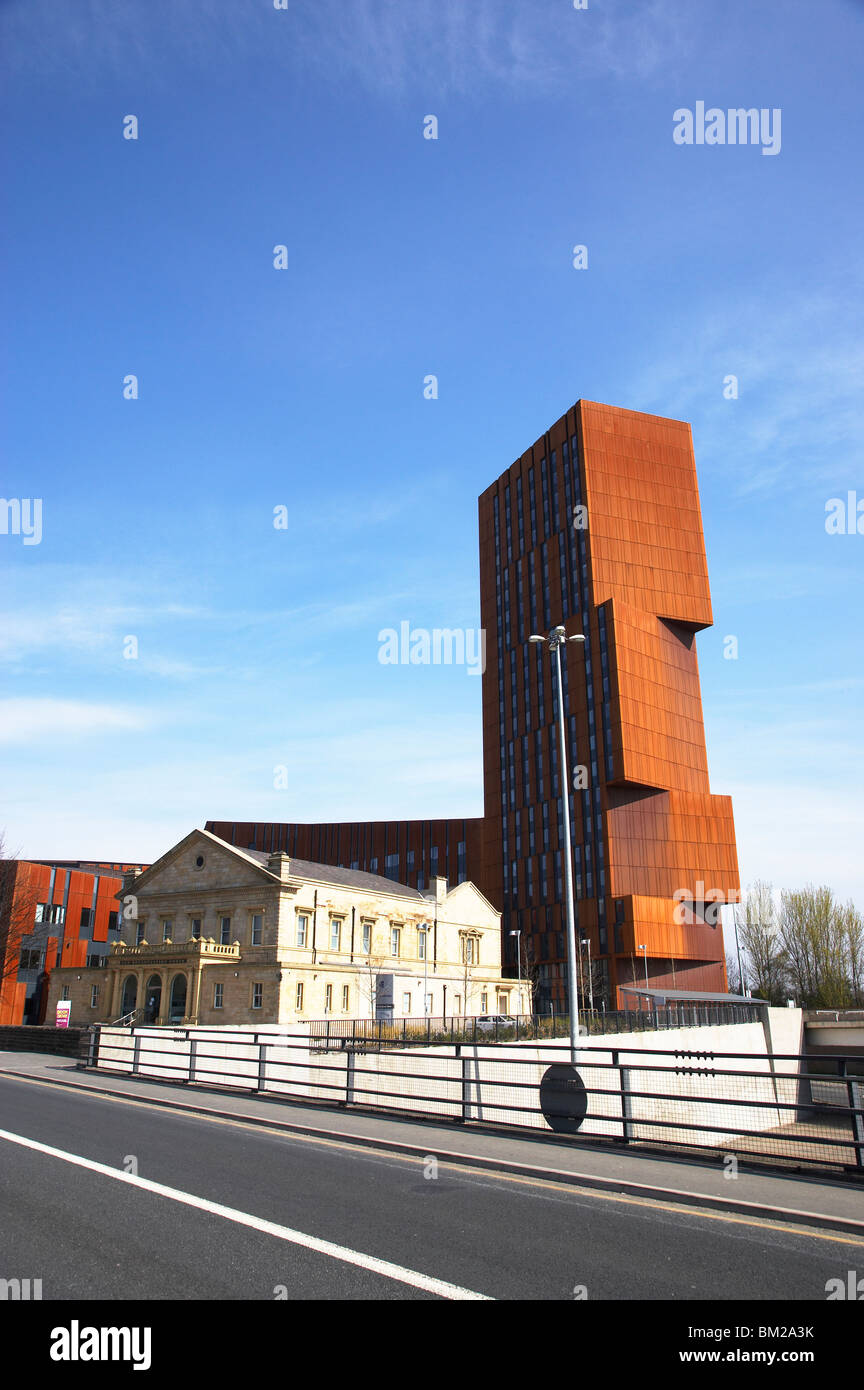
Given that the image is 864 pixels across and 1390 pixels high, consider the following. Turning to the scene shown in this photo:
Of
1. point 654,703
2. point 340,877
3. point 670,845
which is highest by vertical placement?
point 654,703

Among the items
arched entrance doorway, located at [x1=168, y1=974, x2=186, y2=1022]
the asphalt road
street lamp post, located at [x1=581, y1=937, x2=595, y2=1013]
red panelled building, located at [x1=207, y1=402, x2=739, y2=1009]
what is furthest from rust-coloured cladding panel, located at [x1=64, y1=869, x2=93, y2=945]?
the asphalt road

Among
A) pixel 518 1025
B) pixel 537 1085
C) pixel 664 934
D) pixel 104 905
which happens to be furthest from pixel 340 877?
pixel 537 1085

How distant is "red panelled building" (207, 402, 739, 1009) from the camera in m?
82.4

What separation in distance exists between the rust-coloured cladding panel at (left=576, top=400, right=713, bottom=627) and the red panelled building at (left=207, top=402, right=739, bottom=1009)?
169mm

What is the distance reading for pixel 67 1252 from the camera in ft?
24.3

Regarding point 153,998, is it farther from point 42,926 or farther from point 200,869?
point 42,926

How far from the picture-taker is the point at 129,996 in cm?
5238

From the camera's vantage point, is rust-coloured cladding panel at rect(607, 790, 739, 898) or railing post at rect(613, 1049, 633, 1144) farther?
rust-coloured cladding panel at rect(607, 790, 739, 898)

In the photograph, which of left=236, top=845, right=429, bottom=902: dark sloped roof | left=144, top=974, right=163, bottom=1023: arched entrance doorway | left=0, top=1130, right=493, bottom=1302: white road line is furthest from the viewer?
left=236, top=845, right=429, bottom=902: dark sloped roof

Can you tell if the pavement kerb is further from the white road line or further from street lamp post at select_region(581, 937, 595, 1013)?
street lamp post at select_region(581, 937, 595, 1013)

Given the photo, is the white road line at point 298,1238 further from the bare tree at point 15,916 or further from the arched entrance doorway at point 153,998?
the bare tree at point 15,916

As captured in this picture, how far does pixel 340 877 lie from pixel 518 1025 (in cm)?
2183

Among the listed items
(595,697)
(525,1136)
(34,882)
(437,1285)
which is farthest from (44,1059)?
(595,697)

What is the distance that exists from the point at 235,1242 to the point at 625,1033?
38630 mm
